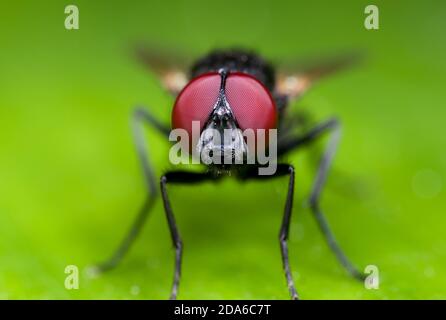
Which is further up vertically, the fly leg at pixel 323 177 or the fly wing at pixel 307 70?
the fly wing at pixel 307 70

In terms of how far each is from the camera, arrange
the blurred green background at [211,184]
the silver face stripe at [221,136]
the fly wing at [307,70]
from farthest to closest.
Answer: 1. the fly wing at [307,70]
2. the blurred green background at [211,184]
3. the silver face stripe at [221,136]

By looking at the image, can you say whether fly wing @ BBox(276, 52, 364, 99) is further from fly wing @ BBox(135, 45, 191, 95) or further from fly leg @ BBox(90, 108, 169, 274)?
fly leg @ BBox(90, 108, 169, 274)

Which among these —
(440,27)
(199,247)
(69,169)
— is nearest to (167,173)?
(199,247)

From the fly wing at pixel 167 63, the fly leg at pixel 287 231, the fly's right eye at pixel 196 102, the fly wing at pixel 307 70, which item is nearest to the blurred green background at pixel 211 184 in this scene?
the fly leg at pixel 287 231

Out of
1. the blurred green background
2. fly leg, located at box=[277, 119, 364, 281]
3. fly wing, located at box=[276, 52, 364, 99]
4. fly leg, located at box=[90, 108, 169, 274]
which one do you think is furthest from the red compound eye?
fly wing, located at box=[276, 52, 364, 99]

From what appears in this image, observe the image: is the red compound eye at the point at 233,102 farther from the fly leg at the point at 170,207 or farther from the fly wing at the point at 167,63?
the fly wing at the point at 167,63

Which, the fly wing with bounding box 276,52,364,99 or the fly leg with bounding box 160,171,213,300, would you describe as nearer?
the fly leg with bounding box 160,171,213,300

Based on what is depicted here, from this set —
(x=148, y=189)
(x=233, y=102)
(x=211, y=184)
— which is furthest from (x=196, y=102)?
(x=211, y=184)

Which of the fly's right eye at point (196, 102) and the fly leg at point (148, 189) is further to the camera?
the fly leg at point (148, 189)

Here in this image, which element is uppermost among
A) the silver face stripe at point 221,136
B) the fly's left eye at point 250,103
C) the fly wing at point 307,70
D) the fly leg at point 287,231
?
the fly wing at point 307,70
